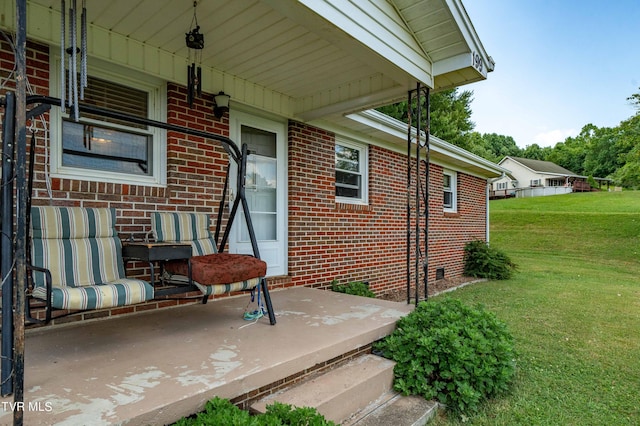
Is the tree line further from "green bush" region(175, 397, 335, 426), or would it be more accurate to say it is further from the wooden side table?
"green bush" region(175, 397, 335, 426)

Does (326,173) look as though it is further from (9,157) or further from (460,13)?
(9,157)

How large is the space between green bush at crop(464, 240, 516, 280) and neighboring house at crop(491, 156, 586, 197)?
30463mm

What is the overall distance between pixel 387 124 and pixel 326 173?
1375 mm

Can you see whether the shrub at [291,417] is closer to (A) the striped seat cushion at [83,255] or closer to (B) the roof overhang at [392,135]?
(A) the striped seat cushion at [83,255]

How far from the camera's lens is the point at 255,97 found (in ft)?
14.1

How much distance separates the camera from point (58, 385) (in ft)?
5.93

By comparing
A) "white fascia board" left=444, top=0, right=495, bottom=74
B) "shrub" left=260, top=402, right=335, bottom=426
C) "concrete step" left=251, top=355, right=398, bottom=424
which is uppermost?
"white fascia board" left=444, top=0, right=495, bottom=74

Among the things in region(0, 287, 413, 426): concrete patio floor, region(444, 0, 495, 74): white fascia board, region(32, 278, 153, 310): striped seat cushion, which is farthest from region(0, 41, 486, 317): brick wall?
region(444, 0, 495, 74): white fascia board

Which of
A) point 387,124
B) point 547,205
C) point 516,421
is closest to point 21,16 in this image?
point 516,421

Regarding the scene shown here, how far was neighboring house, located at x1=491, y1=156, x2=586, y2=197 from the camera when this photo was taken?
1451 inches

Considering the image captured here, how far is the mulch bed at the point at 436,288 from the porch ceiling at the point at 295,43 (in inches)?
141

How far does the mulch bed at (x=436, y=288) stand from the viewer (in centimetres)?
657

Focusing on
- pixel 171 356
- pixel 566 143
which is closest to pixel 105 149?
pixel 171 356

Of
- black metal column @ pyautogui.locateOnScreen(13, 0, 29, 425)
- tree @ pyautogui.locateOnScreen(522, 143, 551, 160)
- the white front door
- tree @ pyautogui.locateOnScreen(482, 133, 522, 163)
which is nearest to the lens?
black metal column @ pyautogui.locateOnScreen(13, 0, 29, 425)
